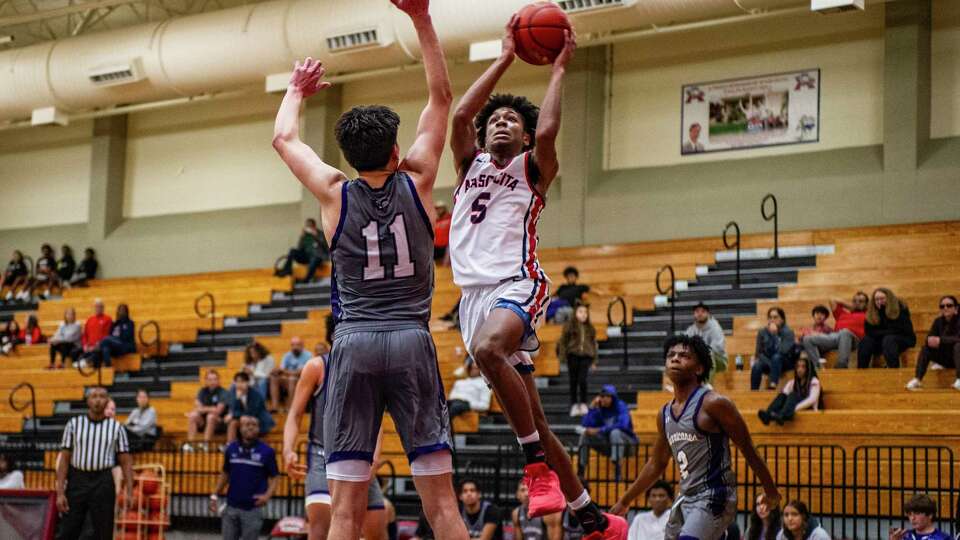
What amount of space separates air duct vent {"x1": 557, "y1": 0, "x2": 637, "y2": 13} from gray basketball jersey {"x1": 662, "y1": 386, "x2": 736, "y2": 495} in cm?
1150

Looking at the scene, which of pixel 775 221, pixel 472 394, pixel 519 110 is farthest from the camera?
pixel 775 221

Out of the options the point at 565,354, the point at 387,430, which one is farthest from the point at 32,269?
the point at 565,354

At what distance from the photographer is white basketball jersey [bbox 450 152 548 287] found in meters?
6.59

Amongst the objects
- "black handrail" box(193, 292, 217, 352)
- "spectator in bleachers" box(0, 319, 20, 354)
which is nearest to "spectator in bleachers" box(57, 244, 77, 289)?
"spectator in bleachers" box(0, 319, 20, 354)

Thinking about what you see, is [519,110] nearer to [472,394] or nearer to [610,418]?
[610,418]

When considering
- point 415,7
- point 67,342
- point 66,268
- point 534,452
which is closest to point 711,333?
point 534,452

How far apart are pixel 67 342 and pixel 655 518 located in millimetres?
13645

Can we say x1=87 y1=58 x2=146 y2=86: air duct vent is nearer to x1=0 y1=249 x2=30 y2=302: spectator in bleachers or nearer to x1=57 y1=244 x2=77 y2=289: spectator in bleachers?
x1=57 y1=244 x2=77 y2=289: spectator in bleachers

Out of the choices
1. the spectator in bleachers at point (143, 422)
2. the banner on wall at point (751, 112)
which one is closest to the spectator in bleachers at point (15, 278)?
the spectator in bleachers at point (143, 422)

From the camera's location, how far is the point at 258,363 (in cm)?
1972

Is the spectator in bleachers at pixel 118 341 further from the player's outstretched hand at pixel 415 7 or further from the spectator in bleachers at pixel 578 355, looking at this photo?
the player's outstretched hand at pixel 415 7

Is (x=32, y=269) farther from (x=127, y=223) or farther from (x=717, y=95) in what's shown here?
(x=717, y=95)

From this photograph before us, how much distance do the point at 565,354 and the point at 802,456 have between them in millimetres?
3580

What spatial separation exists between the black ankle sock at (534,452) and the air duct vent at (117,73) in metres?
18.8
